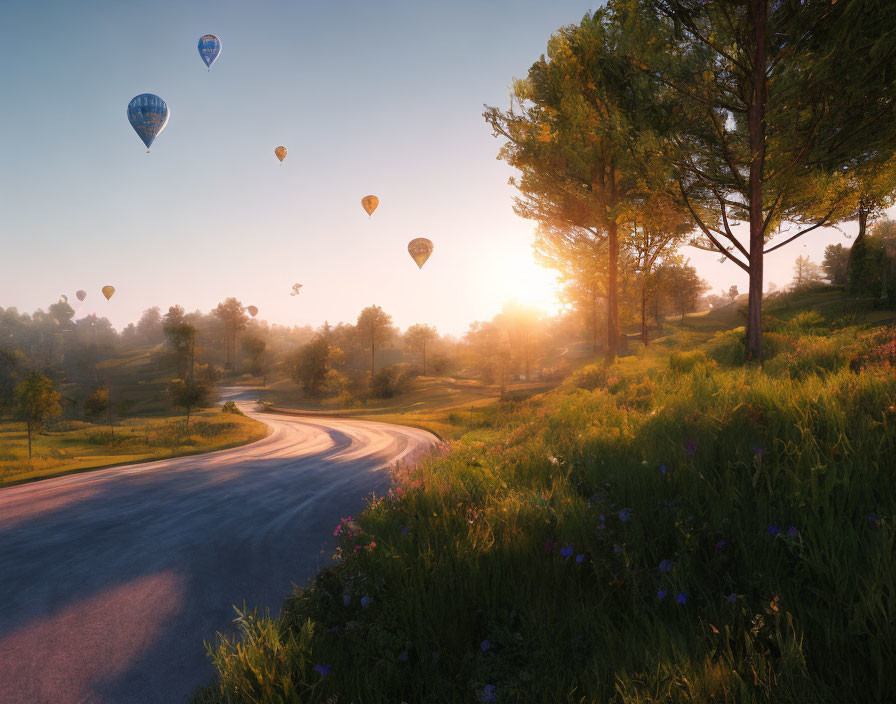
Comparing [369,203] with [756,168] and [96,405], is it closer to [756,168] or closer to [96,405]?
[756,168]

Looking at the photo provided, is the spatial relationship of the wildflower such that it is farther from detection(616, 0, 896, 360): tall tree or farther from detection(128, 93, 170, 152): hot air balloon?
detection(128, 93, 170, 152): hot air balloon

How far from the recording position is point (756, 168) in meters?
11.0

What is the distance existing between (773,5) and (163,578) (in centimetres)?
1800

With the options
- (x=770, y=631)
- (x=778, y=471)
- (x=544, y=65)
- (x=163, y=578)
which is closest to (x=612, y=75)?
(x=544, y=65)

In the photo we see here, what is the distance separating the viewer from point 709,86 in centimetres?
1111

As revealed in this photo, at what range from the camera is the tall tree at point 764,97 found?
364 inches

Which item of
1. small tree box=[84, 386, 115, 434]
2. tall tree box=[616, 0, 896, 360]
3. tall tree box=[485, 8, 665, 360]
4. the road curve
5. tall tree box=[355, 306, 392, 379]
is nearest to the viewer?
the road curve

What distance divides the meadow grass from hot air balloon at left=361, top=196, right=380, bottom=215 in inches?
1559

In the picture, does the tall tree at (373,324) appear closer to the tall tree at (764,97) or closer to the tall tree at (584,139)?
the tall tree at (584,139)

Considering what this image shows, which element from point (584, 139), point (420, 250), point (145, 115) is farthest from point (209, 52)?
point (584, 139)

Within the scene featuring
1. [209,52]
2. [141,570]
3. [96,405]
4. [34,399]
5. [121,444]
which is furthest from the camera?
[96,405]

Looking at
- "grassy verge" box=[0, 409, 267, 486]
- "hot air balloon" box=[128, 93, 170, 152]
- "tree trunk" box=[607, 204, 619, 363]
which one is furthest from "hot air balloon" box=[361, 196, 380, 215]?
"tree trunk" box=[607, 204, 619, 363]

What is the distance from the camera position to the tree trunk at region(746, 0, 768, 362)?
10047mm

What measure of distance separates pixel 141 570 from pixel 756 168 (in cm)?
1615
